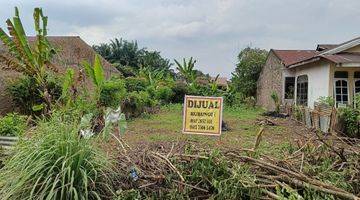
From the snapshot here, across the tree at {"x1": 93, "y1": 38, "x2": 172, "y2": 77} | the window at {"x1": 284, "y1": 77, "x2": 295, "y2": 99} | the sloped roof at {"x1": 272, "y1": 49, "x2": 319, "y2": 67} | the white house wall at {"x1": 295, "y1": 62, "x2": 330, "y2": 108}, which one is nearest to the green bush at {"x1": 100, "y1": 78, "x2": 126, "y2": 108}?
the white house wall at {"x1": 295, "y1": 62, "x2": 330, "y2": 108}

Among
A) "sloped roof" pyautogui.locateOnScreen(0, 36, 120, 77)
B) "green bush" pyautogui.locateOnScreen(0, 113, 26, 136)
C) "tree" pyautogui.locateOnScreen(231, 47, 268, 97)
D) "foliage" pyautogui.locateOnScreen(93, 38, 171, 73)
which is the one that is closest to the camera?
"green bush" pyautogui.locateOnScreen(0, 113, 26, 136)

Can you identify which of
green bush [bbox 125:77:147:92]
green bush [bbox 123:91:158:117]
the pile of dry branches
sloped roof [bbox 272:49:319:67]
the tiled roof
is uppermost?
sloped roof [bbox 272:49:319:67]

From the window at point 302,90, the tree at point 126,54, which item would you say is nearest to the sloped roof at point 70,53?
the window at point 302,90

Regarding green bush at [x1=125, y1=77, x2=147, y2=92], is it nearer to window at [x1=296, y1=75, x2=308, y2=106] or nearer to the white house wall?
window at [x1=296, y1=75, x2=308, y2=106]

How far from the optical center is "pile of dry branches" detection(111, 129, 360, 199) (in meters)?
3.62

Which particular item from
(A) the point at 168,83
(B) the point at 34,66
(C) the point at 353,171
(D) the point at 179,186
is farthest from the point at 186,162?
(A) the point at 168,83

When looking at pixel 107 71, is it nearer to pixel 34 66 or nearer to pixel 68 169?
pixel 34 66

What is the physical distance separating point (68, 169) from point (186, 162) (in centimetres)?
117

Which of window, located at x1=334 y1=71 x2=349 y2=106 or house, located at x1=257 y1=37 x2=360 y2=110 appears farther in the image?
window, located at x1=334 y1=71 x2=349 y2=106

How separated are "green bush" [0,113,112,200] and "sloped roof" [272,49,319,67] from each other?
72.2 ft

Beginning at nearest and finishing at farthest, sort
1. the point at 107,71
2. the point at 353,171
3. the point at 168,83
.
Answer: the point at 353,171 < the point at 107,71 < the point at 168,83

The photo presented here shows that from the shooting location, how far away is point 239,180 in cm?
365

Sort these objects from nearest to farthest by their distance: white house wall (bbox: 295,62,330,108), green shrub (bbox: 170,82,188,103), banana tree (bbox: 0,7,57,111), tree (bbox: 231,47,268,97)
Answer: banana tree (bbox: 0,7,57,111) < white house wall (bbox: 295,62,330,108) < green shrub (bbox: 170,82,188,103) < tree (bbox: 231,47,268,97)

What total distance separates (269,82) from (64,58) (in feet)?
54.5
